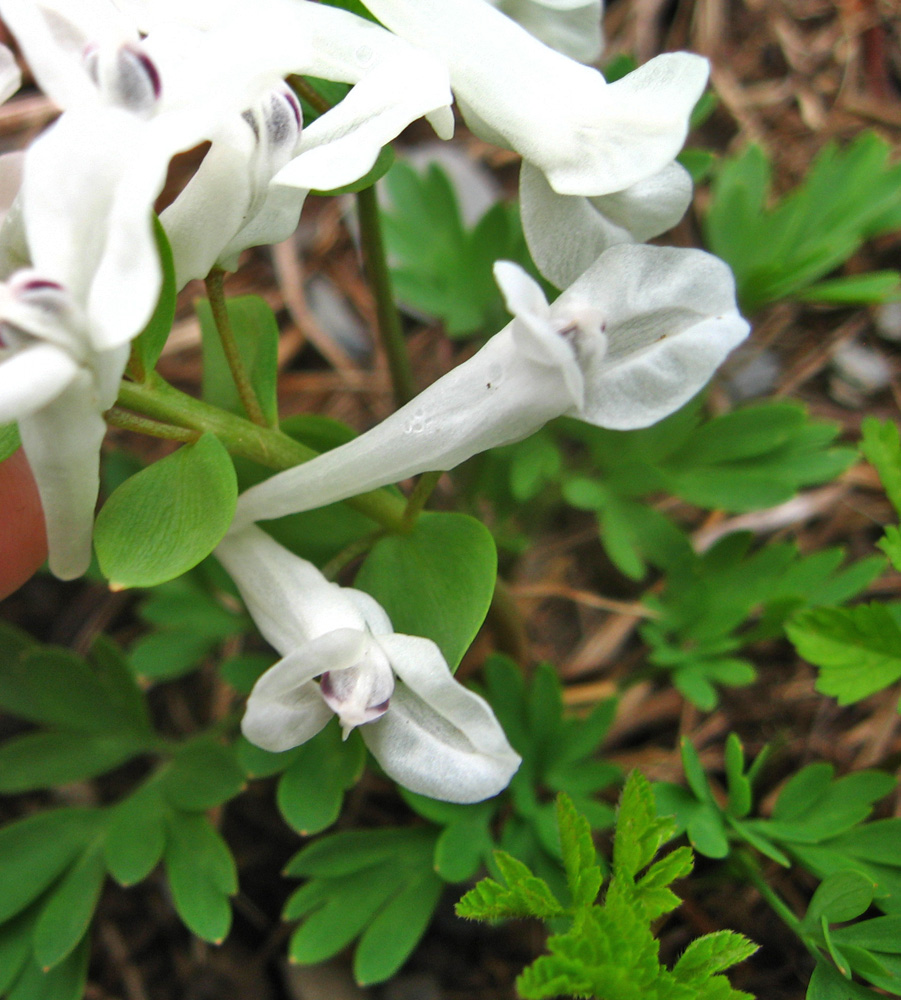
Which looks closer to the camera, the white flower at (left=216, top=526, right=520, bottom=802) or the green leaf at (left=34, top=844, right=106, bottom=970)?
the white flower at (left=216, top=526, right=520, bottom=802)

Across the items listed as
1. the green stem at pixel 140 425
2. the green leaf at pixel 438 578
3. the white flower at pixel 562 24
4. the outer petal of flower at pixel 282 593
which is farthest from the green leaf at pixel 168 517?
the white flower at pixel 562 24

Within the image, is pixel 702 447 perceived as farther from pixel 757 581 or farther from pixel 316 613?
pixel 316 613

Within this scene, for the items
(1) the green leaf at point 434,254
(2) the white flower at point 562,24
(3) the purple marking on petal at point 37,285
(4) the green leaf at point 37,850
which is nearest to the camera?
(3) the purple marking on petal at point 37,285

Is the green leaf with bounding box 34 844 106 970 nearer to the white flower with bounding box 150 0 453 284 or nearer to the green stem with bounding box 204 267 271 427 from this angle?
the green stem with bounding box 204 267 271 427

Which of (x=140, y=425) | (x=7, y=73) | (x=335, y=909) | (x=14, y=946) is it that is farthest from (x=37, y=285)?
(x=14, y=946)

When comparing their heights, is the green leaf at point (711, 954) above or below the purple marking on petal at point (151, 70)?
below

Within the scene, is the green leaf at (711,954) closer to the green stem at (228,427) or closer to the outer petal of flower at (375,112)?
the green stem at (228,427)

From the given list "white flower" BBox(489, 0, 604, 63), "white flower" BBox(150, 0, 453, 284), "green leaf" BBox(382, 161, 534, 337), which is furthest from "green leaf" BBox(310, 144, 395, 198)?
"green leaf" BBox(382, 161, 534, 337)
